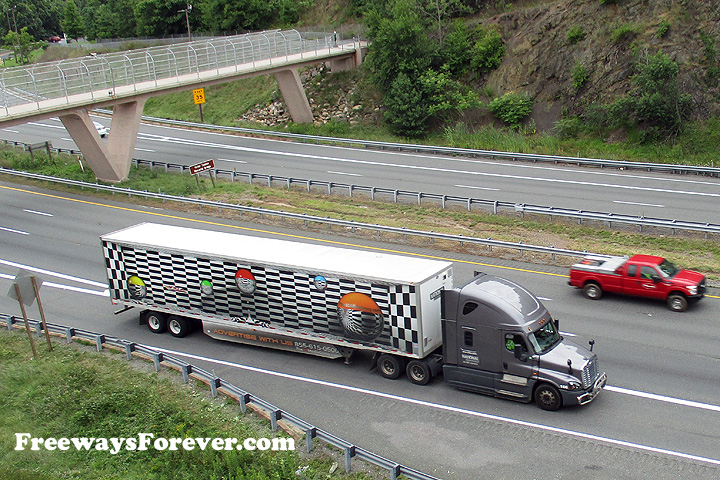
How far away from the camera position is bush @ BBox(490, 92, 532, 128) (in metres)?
46.6

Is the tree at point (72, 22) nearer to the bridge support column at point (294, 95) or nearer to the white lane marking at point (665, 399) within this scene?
the bridge support column at point (294, 95)

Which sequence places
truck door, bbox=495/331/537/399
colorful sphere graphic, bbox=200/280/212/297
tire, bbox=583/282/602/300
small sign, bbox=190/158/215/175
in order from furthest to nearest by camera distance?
small sign, bbox=190/158/215/175 → tire, bbox=583/282/602/300 → colorful sphere graphic, bbox=200/280/212/297 → truck door, bbox=495/331/537/399

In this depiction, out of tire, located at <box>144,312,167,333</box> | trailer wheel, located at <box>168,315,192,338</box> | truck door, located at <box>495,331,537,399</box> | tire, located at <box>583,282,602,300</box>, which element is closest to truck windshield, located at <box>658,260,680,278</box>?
tire, located at <box>583,282,602,300</box>

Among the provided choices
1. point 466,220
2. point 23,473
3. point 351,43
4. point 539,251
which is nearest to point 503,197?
point 466,220

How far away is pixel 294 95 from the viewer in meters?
54.5

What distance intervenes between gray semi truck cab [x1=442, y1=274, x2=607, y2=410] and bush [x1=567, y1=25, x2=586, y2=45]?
116 ft

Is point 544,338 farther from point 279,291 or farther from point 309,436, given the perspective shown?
point 279,291

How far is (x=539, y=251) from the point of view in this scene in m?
25.5

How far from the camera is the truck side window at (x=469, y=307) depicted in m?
15.8

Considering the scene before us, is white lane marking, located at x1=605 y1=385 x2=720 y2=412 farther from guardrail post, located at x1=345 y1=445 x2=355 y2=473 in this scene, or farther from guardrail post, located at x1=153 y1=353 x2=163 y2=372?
guardrail post, located at x1=153 y1=353 x2=163 y2=372

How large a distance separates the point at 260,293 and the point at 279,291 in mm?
618

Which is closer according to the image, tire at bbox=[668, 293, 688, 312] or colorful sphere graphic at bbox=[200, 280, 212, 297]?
colorful sphere graphic at bbox=[200, 280, 212, 297]

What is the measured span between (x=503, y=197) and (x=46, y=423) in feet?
80.2

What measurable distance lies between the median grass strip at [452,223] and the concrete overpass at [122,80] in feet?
7.84
